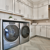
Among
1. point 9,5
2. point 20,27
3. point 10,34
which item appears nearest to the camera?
point 10,34

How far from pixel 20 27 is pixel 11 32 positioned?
417 millimetres

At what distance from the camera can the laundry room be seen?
1.34 m

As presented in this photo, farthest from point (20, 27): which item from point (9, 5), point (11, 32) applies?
point (9, 5)

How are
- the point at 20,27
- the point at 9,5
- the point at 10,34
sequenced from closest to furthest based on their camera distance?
the point at 10,34 < the point at 20,27 < the point at 9,5

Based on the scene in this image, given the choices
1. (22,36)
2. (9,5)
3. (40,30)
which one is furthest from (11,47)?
(40,30)

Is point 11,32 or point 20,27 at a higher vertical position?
point 20,27

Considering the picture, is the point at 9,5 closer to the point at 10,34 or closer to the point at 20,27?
the point at 20,27

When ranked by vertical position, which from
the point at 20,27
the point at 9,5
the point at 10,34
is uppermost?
the point at 9,5

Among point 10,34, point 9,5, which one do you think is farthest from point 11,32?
point 9,5

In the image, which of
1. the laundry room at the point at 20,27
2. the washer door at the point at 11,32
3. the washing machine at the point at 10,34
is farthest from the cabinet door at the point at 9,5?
the washer door at the point at 11,32

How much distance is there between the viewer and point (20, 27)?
1731mm

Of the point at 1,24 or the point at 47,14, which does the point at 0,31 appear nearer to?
the point at 1,24

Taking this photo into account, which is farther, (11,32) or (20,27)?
(20,27)

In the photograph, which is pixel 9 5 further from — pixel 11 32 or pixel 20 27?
pixel 11 32
